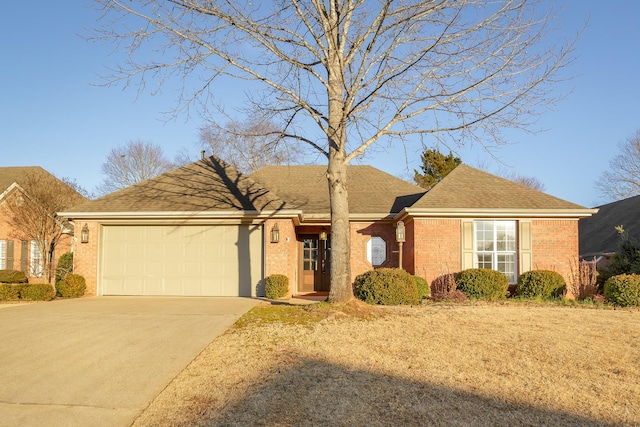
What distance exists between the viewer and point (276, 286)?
1394cm

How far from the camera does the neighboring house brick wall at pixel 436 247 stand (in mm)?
15281

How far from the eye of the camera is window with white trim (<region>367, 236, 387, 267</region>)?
1736 cm

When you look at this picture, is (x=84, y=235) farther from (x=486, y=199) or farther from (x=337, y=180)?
(x=486, y=199)

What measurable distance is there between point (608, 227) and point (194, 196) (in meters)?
19.2

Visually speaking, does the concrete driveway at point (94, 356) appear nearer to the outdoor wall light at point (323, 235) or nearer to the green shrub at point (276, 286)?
the green shrub at point (276, 286)

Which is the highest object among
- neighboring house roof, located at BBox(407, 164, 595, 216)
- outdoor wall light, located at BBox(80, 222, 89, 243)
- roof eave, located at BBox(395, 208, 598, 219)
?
neighboring house roof, located at BBox(407, 164, 595, 216)

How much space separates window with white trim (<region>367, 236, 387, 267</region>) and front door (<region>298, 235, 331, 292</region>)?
61.8 inches

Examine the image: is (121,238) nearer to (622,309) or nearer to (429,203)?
(429,203)

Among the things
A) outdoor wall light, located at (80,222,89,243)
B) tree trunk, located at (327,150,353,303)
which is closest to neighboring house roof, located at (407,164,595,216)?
tree trunk, located at (327,150,353,303)

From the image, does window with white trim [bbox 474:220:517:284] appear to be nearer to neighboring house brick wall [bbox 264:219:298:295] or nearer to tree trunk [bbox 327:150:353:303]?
neighboring house brick wall [bbox 264:219:298:295]

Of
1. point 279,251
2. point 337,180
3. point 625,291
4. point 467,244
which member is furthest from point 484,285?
point 337,180

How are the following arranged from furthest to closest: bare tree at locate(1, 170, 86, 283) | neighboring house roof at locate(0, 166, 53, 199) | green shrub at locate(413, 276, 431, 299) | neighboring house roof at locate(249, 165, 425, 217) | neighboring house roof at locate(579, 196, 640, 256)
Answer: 1. neighboring house roof at locate(579, 196, 640, 256)
2. neighboring house roof at locate(0, 166, 53, 199)
3. bare tree at locate(1, 170, 86, 283)
4. neighboring house roof at locate(249, 165, 425, 217)
5. green shrub at locate(413, 276, 431, 299)

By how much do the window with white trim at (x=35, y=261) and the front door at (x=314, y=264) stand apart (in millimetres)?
10681

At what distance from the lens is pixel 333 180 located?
988 centimetres
